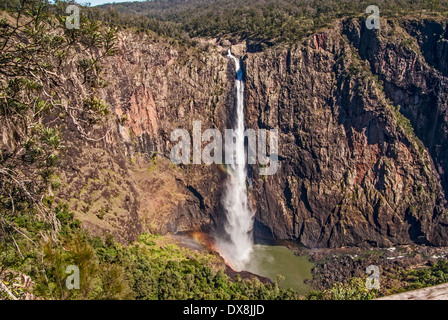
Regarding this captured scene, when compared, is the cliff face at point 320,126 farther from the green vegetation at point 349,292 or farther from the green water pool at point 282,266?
the green vegetation at point 349,292

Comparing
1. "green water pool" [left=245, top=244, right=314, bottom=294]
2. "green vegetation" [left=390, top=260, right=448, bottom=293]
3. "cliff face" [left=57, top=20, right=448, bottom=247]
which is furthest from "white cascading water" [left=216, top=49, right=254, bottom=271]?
"green vegetation" [left=390, top=260, right=448, bottom=293]

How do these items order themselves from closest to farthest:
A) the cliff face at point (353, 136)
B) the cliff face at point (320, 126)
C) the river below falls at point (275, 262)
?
the river below falls at point (275, 262) → the cliff face at point (320, 126) → the cliff face at point (353, 136)

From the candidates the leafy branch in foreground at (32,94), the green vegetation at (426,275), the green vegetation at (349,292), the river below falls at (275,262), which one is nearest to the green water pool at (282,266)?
the river below falls at (275,262)

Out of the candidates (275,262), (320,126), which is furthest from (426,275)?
(320,126)

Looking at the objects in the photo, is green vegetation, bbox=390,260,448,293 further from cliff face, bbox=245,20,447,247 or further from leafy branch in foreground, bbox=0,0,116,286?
leafy branch in foreground, bbox=0,0,116,286

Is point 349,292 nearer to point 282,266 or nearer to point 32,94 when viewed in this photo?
point 282,266

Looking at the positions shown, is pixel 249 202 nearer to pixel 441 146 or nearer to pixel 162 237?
pixel 162 237
